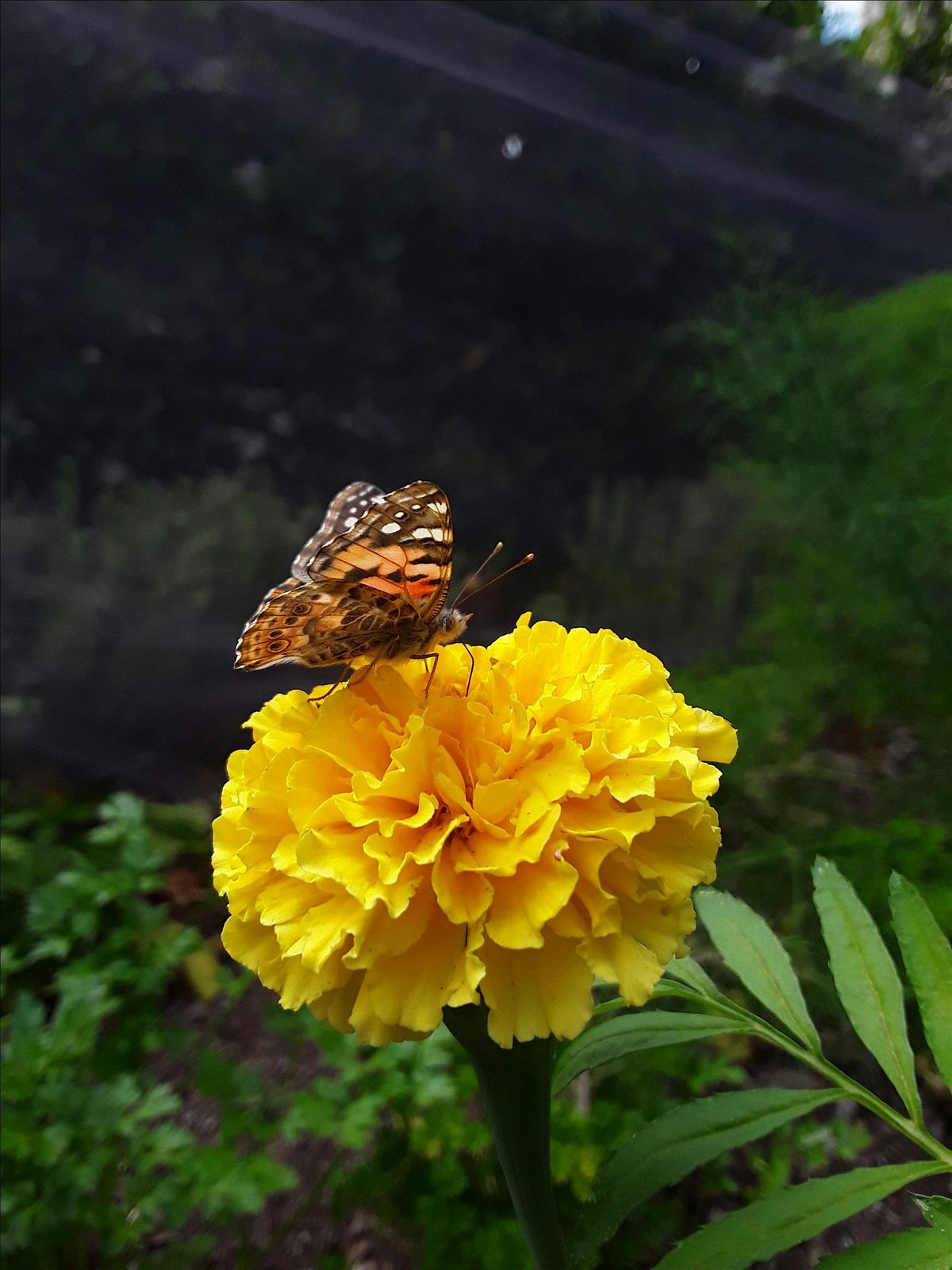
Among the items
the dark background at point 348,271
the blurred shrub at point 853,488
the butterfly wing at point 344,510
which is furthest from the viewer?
the dark background at point 348,271

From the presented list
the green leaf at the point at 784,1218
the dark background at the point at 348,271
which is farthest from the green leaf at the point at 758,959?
the dark background at the point at 348,271

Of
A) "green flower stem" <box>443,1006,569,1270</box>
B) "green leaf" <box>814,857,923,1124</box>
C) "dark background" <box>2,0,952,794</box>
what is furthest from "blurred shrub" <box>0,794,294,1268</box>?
"dark background" <box>2,0,952,794</box>

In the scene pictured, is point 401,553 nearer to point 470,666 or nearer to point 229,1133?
point 470,666

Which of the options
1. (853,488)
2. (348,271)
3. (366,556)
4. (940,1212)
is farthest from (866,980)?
(348,271)

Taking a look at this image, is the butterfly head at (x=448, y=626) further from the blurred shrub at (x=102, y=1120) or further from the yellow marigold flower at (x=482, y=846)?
the blurred shrub at (x=102, y=1120)

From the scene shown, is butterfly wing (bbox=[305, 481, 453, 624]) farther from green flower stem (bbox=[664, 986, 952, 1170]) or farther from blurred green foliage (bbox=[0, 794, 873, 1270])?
blurred green foliage (bbox=[0, 794, 873, 1270])
